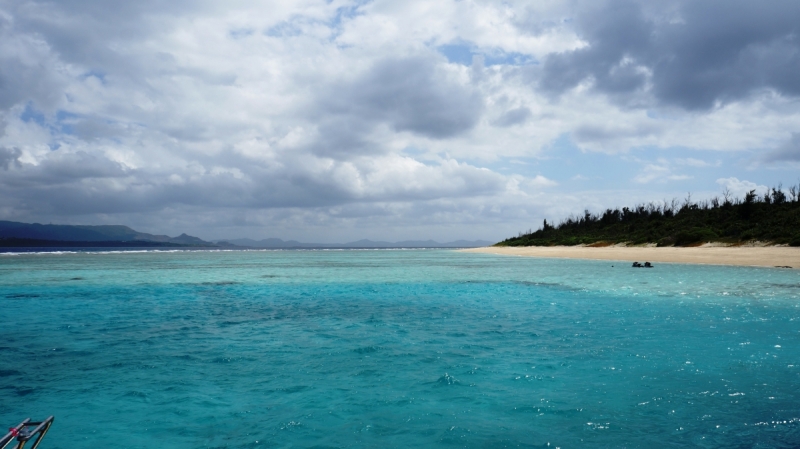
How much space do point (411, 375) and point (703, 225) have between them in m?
62.1

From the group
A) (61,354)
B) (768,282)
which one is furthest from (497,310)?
(768,282)

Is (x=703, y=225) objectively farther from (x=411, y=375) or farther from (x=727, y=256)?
(x=411, y=375)

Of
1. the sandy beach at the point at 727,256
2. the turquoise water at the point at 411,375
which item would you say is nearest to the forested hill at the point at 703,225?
the sandy beach at the point at 727,256

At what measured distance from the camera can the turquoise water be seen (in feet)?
18.5

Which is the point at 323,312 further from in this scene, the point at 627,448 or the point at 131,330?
the point at 627,448

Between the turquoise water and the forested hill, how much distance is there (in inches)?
1418

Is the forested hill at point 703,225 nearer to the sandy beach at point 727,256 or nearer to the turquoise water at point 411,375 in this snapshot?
the sandy beach at point 727,256

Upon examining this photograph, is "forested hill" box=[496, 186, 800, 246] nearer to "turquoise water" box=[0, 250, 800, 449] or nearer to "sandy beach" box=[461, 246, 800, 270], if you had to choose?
"sandy beach" box=[461, 246, 800, 270]

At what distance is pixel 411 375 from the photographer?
8.01 meters

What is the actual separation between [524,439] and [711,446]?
203cm

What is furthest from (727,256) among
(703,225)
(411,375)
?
(411,375)

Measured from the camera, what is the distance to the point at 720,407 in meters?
6.20

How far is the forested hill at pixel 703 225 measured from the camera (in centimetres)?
4512

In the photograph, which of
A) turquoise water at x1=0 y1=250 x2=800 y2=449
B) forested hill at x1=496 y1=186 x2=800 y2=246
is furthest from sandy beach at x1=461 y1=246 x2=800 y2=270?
turquoise water at x1=0 y1=250 x2=800 y2=449
